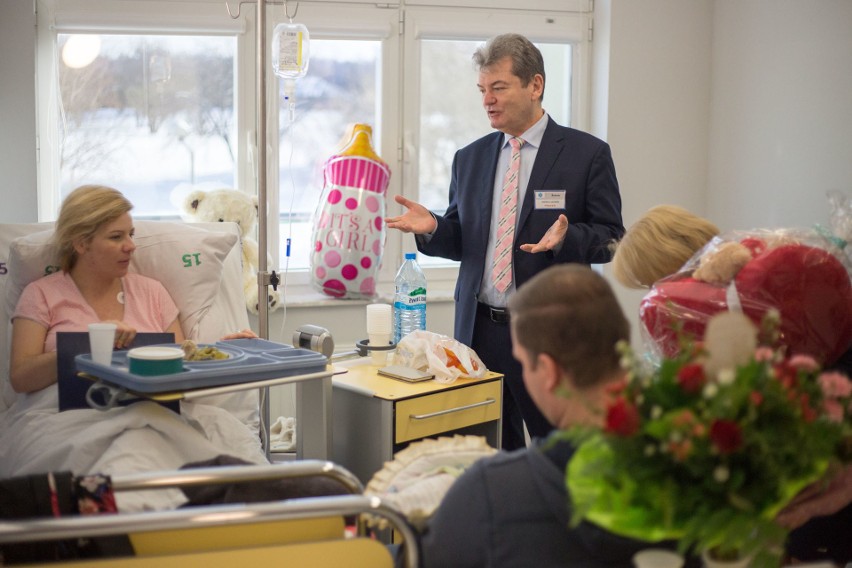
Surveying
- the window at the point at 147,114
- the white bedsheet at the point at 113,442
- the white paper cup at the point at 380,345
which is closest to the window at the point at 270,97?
the window at the point at 147,114

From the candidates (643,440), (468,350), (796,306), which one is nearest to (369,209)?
(468,350)

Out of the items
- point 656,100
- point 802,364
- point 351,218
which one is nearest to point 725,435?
point 802,364

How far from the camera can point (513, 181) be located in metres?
3.11

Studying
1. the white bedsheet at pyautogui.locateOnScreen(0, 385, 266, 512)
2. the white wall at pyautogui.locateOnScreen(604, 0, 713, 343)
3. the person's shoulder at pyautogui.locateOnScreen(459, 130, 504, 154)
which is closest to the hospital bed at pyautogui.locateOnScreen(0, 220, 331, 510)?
the white bedsheet at pyautogui.locateOnScreen(0, 385, 266, 512)

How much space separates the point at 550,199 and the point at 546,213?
48 millimetres

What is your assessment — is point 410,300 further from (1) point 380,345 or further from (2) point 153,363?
(2) point 153,363

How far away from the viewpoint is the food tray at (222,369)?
6.88ft

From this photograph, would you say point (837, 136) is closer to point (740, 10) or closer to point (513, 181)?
point (740, 10)

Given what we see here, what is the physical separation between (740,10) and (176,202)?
108 inches

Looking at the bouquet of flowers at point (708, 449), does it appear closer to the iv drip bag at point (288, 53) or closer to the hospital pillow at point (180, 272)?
the hospital pillow at point (180, 272)

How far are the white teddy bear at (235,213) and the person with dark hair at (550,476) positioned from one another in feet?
8.66

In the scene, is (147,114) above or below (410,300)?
above

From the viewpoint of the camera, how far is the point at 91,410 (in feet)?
7.73

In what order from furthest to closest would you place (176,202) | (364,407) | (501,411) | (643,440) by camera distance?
1. (176,202)
2. (501,411)
3. (364,407)
4. (643,440)
